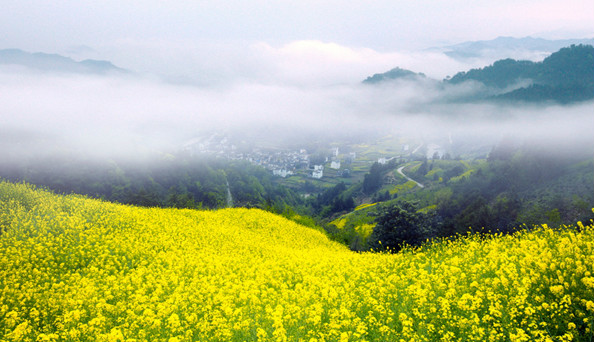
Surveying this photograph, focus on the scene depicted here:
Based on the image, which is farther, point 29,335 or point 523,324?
point 29,335

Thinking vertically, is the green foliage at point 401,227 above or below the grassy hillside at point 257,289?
below

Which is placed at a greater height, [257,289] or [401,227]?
[257,289]

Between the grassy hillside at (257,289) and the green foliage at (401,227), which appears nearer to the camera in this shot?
the grassy hillside at (257,289)

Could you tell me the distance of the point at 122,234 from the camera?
1493cm

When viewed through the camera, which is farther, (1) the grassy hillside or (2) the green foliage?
(2) the green foliage

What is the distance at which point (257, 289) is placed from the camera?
8797mm

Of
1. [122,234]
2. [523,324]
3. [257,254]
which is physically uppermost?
[523,324]

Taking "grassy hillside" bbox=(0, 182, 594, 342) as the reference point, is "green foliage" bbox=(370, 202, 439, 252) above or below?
below

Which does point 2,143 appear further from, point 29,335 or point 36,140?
point 29,335

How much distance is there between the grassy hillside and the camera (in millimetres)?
5855

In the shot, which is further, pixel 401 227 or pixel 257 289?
pixel 401 227

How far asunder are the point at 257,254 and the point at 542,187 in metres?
72.2

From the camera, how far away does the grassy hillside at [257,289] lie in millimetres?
5855

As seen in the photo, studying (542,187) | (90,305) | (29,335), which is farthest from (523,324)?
(542,187)
